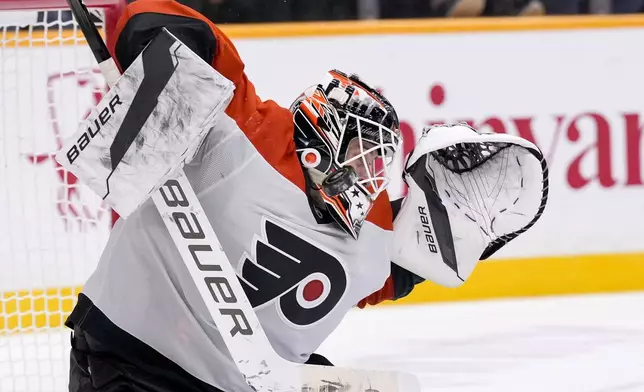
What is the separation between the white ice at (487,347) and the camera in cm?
241

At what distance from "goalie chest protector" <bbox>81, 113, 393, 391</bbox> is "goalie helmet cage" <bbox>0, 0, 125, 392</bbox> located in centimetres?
107

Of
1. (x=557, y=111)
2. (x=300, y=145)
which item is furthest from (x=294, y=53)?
(x=300, y=145)

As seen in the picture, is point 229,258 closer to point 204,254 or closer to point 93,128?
point 204,254

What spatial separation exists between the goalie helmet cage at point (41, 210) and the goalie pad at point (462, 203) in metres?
1.06

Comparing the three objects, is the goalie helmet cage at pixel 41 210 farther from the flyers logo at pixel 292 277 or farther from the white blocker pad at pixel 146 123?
the white blocker pad at pixel 146 123

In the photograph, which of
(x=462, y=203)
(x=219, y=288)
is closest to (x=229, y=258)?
(x=219, y=288)

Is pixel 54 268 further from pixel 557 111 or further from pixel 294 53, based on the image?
pixel 557 111

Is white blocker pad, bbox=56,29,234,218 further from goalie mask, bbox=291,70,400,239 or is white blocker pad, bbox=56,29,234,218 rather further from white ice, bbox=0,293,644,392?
white ice, bbox=0,293,644,392

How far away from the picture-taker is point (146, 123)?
1173 millimetres

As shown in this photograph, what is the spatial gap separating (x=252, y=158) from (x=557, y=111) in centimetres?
236

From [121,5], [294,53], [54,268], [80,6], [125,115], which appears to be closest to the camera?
[125,115]

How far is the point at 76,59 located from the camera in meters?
2.49

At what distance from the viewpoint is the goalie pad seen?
165 centimetres

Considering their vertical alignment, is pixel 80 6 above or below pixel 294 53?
above
